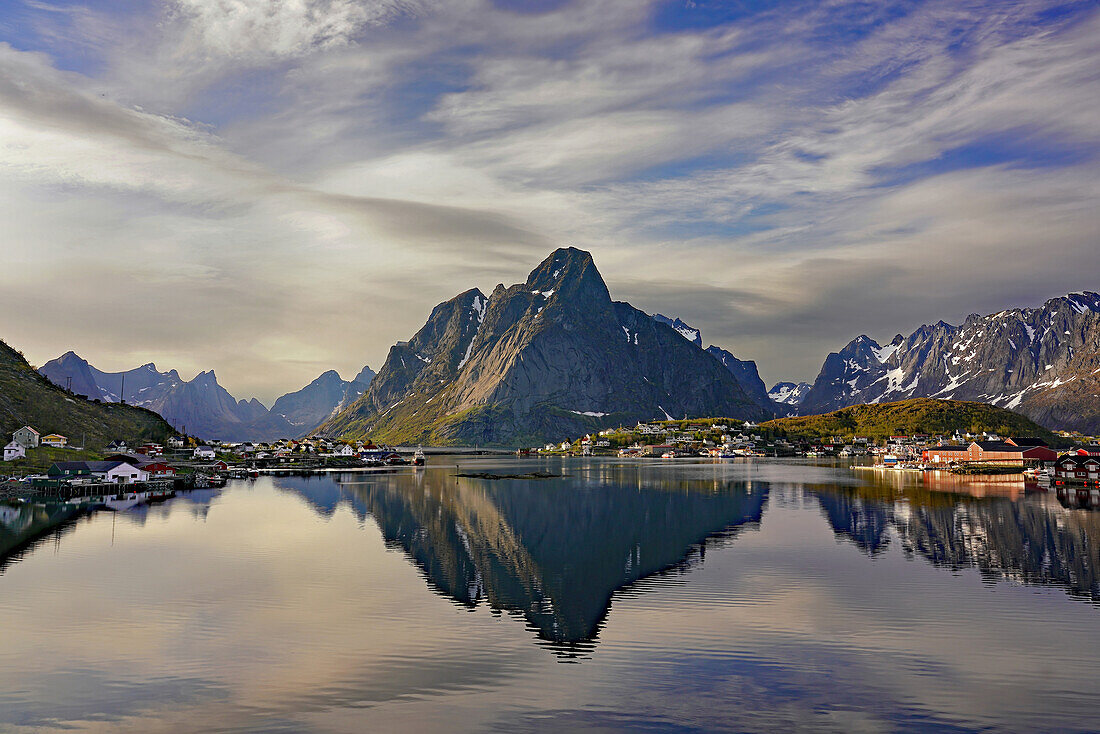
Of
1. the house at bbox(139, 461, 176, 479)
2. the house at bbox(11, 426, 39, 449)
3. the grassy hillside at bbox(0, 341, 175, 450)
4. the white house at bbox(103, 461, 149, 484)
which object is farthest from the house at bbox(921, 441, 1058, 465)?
the grassy hillside at bbox(0, 341, 175, 450)

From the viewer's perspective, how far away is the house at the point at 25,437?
12650 centimetres

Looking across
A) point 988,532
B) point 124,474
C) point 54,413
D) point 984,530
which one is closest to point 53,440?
point 54,413

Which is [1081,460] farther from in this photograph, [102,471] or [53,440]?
[53,440]

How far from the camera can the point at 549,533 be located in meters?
66.5

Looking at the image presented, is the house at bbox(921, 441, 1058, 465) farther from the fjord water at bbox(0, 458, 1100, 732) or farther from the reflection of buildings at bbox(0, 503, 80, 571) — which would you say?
the reflection of buildings at bbox(0, 503, 80, 571)

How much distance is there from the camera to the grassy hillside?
14225 centimetres

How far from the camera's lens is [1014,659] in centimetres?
2780

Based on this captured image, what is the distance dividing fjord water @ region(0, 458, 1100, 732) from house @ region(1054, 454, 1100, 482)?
59.1 metres

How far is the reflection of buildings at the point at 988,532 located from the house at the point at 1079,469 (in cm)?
2667

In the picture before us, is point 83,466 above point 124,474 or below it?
above

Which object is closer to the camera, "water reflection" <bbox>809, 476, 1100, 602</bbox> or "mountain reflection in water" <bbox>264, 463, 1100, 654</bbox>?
"mountain reflection in water" <bbox>264, 463, 1100, 654</bbox>

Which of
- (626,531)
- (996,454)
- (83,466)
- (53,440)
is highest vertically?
(53,440)

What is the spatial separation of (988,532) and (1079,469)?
7662 cm

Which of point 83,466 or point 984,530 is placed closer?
point 984,530
